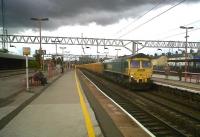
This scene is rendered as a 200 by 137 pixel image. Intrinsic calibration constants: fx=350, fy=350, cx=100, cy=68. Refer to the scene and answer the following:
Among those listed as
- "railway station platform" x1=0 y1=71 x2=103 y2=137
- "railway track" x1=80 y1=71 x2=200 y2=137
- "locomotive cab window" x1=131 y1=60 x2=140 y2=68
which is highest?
"locomotive cab window" x1=131 y1=60 x2=140 y2=68

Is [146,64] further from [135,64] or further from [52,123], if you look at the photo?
[52,123]

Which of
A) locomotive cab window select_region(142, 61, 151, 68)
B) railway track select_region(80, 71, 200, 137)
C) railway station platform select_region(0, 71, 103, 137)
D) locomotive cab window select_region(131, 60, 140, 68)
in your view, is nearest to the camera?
railway station platform select_region(0, 71, 103, 137)

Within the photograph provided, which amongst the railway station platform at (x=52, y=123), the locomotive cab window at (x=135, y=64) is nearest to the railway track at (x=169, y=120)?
the railway station platform at (x=52, y=123)

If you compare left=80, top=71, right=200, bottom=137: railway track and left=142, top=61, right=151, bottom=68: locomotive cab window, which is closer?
left=80, top=71, right=200, bottom=137: railway track

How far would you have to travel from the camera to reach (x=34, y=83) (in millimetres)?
30344

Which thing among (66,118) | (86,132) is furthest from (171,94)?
(86,132)

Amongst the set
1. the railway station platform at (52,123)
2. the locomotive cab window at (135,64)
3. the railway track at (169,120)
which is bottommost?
the railway track at (169,120)

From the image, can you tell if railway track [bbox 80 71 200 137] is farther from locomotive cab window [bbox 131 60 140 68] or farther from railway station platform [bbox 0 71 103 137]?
locomotive cab window [bbox 131 60 140 68]

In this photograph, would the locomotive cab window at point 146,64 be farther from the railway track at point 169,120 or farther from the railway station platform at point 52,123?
the railway station platform at point 52,123

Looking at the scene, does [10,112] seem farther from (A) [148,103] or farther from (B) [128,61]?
(B) [128,61]

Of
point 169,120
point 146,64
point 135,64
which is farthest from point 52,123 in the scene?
point 146,64

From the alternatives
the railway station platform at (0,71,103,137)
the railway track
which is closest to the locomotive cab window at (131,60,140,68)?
the railway track

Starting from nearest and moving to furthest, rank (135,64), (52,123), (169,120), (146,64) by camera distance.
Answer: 1. (52,123)
2. (169,120)
3. (135,64)
4. (146,64)

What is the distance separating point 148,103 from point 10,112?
9591 mm
